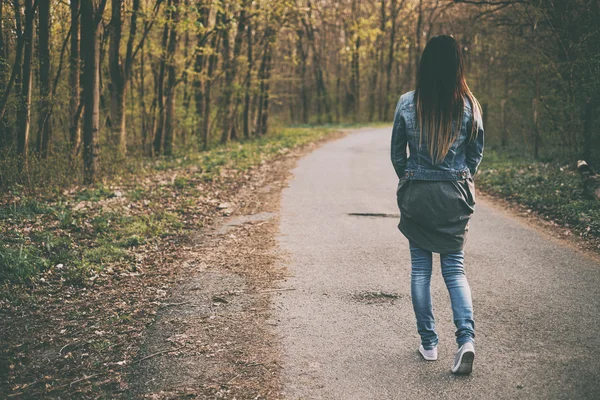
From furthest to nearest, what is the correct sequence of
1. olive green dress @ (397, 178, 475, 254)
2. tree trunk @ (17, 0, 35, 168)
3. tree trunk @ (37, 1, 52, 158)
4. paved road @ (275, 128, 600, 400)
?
tree trunk @ (37, 1, 52, 158) < tree trunk @ (17, 0, 35, 168) < olive green dress @ (397, 178, 475, 254) < paved road @ (275, 128, 600, 400)

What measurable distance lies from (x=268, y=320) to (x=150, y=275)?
201 cm

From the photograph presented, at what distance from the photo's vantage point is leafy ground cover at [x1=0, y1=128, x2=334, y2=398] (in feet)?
12.5

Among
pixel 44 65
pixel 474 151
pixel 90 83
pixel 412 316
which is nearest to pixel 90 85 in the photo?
pixel 90 83

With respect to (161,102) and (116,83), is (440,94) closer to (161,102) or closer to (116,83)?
(116,83)

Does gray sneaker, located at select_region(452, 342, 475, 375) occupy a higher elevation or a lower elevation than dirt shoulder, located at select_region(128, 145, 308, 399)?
higher

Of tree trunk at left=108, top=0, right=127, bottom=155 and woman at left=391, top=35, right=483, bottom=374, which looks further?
tree trunk at left=108, top=0, right=127, bottom=155

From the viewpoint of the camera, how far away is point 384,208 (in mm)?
9477

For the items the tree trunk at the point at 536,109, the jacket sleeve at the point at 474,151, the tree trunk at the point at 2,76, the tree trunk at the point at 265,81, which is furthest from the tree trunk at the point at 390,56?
the jacket sleeve at the point at 474,151

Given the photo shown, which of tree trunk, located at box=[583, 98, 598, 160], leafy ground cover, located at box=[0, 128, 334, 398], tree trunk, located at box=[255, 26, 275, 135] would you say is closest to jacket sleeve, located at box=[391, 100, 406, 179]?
leafy ground cover, located at box=[0, 128, 334, 398]

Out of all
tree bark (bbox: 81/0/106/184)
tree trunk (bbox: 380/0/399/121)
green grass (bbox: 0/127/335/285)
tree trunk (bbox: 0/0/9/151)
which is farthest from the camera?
tree trunk (bbox: 380/0/399/121)

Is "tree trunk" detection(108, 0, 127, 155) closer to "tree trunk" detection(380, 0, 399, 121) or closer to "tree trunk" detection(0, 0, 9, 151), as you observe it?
"tree trunk" detection(0, 0, 9, 151)

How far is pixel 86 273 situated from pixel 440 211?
13.4 ft

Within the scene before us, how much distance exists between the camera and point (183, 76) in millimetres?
18281

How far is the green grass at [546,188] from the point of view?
26.8ft
